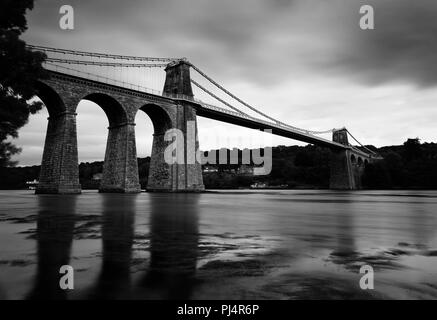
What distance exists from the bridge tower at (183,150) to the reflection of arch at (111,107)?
668 cm

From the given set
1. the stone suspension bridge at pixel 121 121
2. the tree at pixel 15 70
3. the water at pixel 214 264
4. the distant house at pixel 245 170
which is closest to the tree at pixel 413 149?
the distant house at pixel 245 170

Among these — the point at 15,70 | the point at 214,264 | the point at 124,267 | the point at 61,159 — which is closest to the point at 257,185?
the point at 61,159

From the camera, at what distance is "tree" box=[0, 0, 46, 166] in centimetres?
907

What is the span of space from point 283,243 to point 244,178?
11514cm

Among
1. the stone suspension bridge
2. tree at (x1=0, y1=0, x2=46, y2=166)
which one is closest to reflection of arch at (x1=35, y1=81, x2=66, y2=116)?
the stone suspension bridge

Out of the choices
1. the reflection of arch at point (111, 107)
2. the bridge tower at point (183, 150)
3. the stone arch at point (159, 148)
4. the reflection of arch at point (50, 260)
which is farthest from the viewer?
the bridge tower at point (183, 150)

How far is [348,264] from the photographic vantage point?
4094mm

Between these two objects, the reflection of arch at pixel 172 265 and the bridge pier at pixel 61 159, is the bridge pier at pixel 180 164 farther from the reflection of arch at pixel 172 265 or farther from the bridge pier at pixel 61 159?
the reflection of arch at pixel 172 265

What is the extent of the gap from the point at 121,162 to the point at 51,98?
953 centimetres

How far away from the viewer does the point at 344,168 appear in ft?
273

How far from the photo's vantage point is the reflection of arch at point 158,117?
133ft

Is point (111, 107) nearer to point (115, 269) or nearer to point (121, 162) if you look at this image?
point (121, 162)

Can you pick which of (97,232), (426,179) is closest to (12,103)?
(97,232)
